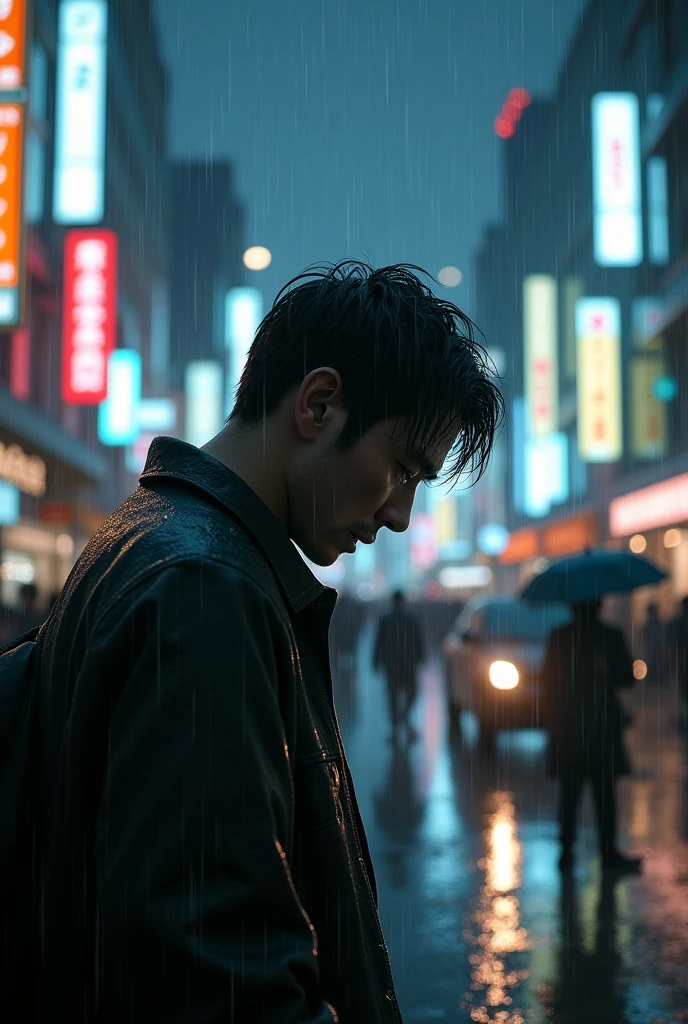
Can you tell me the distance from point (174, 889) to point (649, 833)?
7.52 m

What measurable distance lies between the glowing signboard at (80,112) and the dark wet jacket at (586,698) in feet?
43.5

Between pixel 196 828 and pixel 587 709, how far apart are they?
254 inches

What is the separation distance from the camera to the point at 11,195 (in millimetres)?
10609

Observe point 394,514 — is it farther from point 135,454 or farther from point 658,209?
point 135,454

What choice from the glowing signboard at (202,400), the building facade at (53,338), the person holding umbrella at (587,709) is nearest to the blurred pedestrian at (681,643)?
the person holding umbrella at (587,709)

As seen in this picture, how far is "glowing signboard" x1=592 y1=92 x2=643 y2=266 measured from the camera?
24125 mm

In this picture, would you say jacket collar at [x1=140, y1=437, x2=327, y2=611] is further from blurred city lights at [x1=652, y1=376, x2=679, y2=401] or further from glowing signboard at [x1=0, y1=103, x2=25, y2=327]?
blurred city lights at [x1=652, y1=376, x2=679, y2=401]

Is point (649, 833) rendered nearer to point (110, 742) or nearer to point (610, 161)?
point (110, 742)

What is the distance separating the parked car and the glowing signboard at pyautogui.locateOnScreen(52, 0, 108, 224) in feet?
33.8

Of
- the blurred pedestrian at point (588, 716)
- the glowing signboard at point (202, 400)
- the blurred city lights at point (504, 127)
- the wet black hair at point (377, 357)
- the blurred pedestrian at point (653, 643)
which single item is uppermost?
the blurred city lights at point (504, 127)

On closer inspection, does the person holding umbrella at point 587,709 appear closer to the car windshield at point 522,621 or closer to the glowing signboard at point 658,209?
the car windshield at point 522,621

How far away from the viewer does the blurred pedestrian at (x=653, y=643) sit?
59.7ft

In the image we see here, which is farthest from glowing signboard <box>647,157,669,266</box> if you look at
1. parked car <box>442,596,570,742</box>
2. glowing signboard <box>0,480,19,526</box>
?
glowing signboard <box>0,480,19,526</box>

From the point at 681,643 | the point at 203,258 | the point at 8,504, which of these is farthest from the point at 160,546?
the point at 203,258
